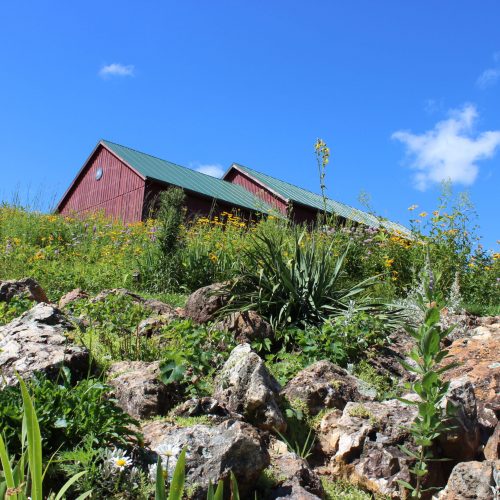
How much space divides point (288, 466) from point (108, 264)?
8429 millimetres

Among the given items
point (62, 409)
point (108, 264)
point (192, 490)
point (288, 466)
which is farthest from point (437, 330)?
point (108, 264)

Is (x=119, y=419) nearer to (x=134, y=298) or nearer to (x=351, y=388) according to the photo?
(x=351, y=388)

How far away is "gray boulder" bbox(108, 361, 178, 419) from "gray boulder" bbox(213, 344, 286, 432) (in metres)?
0.40

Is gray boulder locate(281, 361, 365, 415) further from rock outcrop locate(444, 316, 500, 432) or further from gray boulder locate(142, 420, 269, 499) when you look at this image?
gray boulder locate(142, 420, 269, 499)

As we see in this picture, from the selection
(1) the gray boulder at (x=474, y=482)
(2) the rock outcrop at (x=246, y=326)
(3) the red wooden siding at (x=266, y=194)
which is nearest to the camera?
(1) the gray boulder at (x=474, y=482)

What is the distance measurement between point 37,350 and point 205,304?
248 centimetres

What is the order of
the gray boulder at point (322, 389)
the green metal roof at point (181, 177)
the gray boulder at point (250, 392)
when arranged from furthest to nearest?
the green metal roof at point (181, 177) → the gray boulder at point (322, 389) → the gray boulder at point (250, 392)

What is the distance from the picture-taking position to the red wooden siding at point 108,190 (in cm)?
2406

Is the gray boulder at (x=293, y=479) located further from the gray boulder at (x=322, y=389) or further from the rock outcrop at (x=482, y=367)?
the rock outcrop at (x=482, y=367)

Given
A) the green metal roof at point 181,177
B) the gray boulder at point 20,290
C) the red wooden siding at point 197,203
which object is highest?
the green metal roof at point 181,177

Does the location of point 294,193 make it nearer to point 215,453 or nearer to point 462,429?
point 462,429

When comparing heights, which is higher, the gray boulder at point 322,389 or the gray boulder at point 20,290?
the gray boulder at point 20,290

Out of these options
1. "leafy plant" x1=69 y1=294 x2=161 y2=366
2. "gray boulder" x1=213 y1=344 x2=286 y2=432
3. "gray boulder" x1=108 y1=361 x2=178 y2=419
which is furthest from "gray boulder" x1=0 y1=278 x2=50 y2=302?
"gray boulder" x1=213 y1=344 x2=286 y2=432

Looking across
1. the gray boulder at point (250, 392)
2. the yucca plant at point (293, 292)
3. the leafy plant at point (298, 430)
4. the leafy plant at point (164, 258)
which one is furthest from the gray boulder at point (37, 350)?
the leafy plant at point (164, 258)
